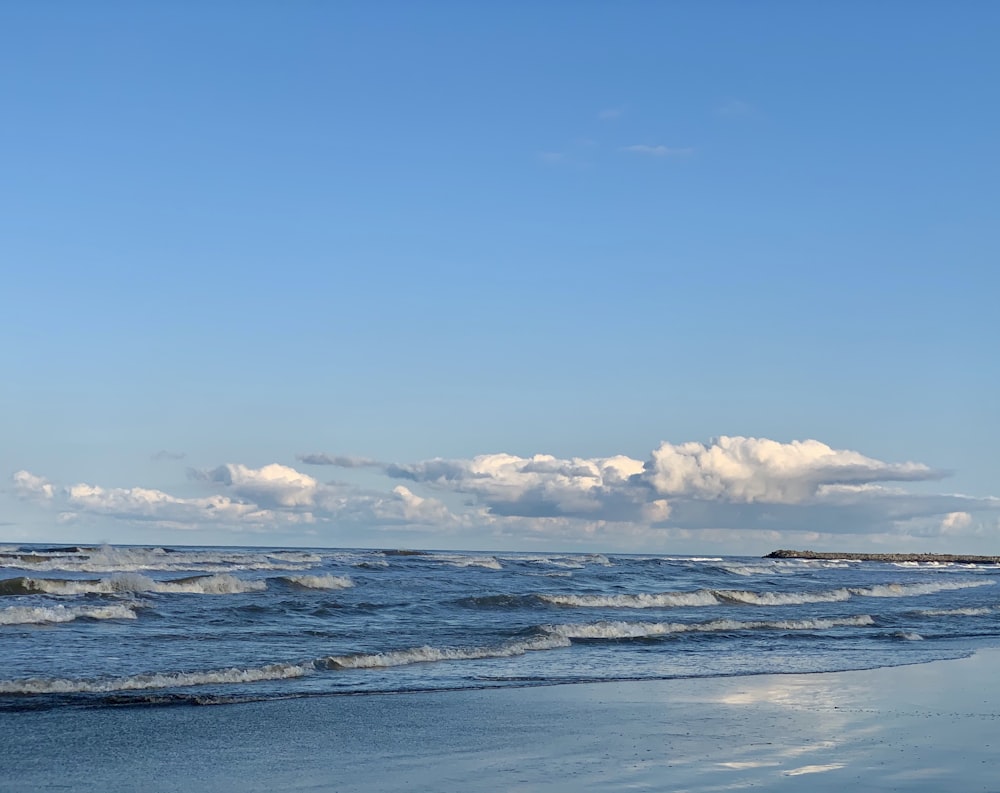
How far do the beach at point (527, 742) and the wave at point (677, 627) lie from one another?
7.89m

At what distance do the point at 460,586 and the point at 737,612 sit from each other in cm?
1098

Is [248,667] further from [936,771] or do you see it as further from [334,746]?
[936,771]

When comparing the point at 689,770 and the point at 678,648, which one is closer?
the point at 689,770

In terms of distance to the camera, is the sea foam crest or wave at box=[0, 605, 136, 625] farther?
wave at box=[0, 605, 136, 625]

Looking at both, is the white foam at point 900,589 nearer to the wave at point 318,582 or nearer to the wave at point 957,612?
the wave at point 957,612

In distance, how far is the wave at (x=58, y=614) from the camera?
75.4 feet

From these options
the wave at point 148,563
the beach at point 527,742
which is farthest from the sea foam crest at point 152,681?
the wave at point 148,563

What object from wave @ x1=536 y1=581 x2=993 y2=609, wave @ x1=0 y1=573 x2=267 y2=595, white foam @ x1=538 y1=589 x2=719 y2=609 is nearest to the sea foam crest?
wave @ x1=536 y1=581 x2=993 y2=609

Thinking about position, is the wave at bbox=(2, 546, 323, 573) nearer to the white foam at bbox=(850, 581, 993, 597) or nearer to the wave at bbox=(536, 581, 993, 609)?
the wave at bbox=(536, 581, 993, 609)

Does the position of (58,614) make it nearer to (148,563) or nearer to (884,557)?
(148,563)

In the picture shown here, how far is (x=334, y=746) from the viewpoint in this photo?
11.7 metres

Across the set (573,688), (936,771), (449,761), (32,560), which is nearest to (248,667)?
(573,688)

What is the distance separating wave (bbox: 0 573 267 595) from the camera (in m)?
32.6

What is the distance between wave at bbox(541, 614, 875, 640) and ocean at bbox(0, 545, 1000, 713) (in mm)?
72
